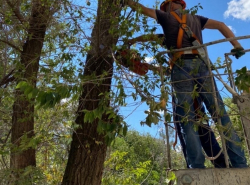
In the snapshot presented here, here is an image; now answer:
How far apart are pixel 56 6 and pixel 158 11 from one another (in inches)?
65.3

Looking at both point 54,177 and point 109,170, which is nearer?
point 54,177

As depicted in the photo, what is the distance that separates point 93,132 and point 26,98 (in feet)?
2.88

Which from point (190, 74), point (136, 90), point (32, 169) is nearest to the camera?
point (136, 90)

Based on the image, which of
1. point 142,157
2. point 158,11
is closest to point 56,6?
point 158,11

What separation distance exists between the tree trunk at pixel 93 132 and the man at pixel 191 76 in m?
0.44

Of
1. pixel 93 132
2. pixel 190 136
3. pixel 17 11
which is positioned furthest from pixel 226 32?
pixel 17 11

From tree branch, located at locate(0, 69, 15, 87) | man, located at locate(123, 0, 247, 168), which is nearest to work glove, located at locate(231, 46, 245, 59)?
man, located at locate(123, 0, 247, 168)

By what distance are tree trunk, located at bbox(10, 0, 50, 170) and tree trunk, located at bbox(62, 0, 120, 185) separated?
575 millimetres

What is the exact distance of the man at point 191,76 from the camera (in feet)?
7.55

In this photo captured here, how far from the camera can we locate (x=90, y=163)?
3129 mm

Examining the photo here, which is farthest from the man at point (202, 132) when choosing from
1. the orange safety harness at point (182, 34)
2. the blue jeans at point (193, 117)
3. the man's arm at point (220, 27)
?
the man's arm at point (220, 27)

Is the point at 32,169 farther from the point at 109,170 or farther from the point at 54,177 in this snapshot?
the point at 109,170

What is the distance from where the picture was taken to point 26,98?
3.16 meters

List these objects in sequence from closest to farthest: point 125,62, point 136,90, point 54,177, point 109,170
Answer: point 136,90 → point 125,62 → point 54,177 → point 109,170
